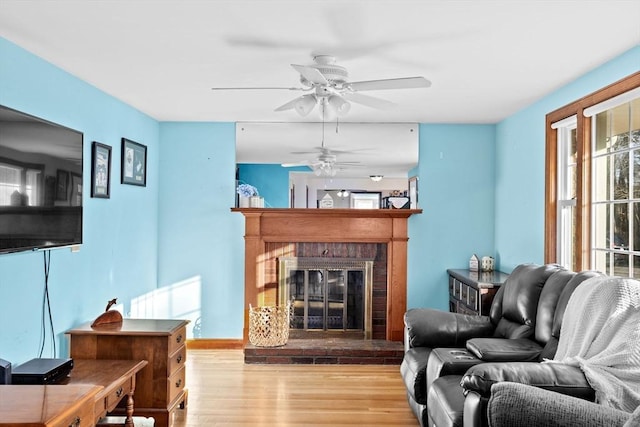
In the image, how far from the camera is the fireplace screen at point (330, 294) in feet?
18.4

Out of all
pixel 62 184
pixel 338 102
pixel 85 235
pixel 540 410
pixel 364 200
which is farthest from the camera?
pixel 364 200

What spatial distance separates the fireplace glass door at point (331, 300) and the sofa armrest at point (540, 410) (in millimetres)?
3659

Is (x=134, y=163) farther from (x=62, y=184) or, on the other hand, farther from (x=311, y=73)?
(x=311, y=73)

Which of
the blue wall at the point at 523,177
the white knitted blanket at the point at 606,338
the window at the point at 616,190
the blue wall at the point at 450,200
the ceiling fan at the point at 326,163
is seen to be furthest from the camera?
the blue wall at the point at 450,200

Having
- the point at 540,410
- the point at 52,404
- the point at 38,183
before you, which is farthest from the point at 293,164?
the point at 540,410

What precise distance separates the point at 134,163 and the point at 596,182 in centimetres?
375

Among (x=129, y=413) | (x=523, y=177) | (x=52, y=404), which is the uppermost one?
(x=523, y=177)

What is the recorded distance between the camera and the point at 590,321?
8.39ft

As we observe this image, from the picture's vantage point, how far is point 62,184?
3295 millimetres

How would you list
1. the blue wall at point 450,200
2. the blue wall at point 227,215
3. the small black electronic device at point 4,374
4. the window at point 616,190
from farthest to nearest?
the blue wall at point 450,200
the blue wall at point 227,215
the window at point 616,190
the small black electronic device at point 4,374

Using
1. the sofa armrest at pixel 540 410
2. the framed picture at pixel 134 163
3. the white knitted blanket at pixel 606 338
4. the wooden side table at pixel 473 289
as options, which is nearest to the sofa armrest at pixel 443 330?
→ the wooden side table at pixel 473 289

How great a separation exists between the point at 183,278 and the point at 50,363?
8.70 ft

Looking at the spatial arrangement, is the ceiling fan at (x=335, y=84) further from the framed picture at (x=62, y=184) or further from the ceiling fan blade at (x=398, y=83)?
the framed picture at (x=62, y=184)

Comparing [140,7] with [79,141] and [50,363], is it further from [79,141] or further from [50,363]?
[50,363]
